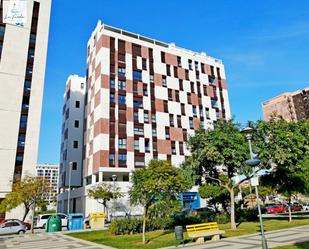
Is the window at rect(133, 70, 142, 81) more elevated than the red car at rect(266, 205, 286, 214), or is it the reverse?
the window at rect(133, 70, 142, 81)

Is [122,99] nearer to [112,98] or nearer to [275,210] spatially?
[112,98]

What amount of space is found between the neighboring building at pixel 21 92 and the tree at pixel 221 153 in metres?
26.8

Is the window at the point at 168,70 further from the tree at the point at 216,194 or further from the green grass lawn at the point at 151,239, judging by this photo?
the green grass lawn at the point at 151,239

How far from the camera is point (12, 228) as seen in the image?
27.5m

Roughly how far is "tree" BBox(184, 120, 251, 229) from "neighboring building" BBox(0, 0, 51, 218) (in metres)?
26.8

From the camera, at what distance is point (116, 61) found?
5003 centimetres

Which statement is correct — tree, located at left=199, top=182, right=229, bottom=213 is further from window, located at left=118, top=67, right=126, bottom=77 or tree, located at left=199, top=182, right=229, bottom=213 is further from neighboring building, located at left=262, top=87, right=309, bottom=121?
neighboring building, located at left=262, top=87, right=309, bottom=121

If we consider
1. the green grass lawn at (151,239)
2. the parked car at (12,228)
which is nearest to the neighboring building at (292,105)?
the green grass lawn at (151,239)

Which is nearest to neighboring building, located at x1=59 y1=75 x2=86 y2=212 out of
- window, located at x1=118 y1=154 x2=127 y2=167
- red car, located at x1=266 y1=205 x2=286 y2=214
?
window, located at x1=118 y1=154 x2=127 y2=167

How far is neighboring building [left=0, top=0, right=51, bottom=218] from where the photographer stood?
134 feet

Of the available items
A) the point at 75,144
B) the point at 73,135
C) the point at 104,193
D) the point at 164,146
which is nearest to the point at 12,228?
the point at 104,193

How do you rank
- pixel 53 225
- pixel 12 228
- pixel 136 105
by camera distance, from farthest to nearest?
pixel 136 105 < pixel 53 225 < pixel 12 228

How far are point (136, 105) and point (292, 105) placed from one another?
94.6 metres

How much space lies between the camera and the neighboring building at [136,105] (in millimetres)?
45438
